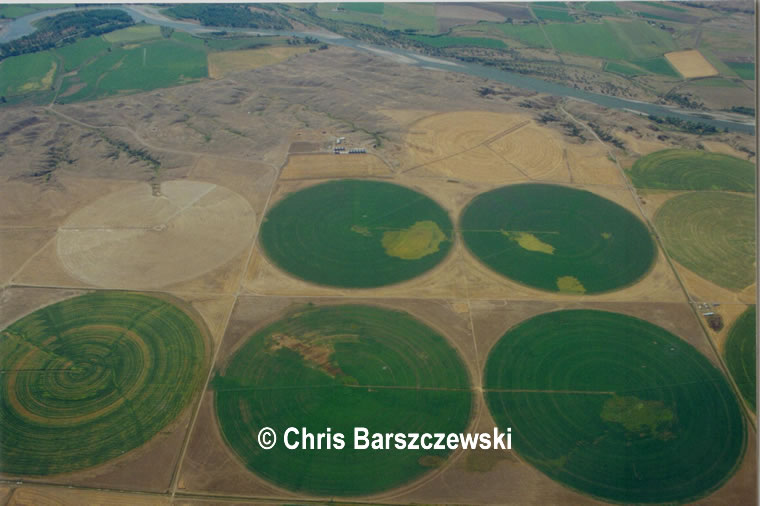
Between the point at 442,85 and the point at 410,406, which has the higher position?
the point at 442,85

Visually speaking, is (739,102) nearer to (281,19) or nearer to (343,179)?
(343,179)

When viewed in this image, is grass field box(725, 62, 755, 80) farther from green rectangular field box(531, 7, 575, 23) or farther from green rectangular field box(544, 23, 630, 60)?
green rectangular field box(531, 7, 575, 23)

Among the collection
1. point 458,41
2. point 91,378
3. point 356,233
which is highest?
point 458,41

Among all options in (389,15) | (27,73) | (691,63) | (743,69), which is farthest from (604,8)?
(27,73)

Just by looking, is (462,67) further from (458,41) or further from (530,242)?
(530,242)

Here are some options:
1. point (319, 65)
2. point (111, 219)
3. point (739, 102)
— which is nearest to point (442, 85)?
point (319, 65)
